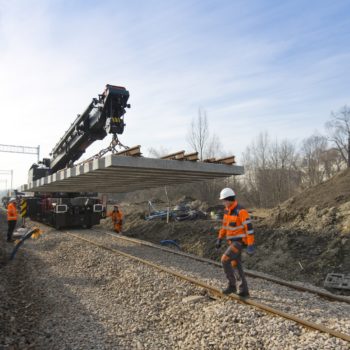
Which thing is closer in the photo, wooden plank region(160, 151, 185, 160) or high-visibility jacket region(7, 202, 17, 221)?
wooden plank region(160, 151, 185, 160)

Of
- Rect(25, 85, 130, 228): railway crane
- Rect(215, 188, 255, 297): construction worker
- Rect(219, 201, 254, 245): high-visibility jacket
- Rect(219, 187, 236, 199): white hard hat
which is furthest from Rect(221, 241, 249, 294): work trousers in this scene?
Rect(25, 85, 130, 228): railway crane

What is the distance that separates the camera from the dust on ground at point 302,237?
9250 mm

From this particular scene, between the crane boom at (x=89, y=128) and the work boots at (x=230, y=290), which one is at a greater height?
the crane boom at (x=89, y=128)

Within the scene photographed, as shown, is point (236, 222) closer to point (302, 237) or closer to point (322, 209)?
point (302, 237)

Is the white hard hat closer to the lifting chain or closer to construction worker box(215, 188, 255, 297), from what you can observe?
construction worker box(215, 188, 255, 297)

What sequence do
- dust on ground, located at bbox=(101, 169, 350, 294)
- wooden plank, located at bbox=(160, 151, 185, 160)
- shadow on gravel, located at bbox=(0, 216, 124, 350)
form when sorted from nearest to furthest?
shadow on gravel, located at bbox=(0, 216, 124, 350), dust on ground, located at bbox=(101, 169, 350, 294), wooden plank, located at bbox=(160, 151, 185, 160)

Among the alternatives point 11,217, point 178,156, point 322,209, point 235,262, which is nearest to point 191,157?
point 178,156

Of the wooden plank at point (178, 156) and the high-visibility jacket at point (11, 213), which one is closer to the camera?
the wooden plank at point (178, 156)

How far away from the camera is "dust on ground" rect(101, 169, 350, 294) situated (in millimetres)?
9250

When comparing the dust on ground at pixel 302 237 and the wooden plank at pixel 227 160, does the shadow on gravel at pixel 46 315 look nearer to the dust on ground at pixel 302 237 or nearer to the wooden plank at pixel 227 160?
the dust on ground at pixel 302 237

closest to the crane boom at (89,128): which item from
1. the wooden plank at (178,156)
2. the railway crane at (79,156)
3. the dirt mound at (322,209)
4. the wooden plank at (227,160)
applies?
the railway crane at (79,156)

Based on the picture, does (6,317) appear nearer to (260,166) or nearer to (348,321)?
(348,321)

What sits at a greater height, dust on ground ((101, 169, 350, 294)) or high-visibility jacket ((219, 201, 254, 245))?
high-visibility jacket ((219, 201, 254, 245))

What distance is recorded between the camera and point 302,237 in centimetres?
Result: 1080
